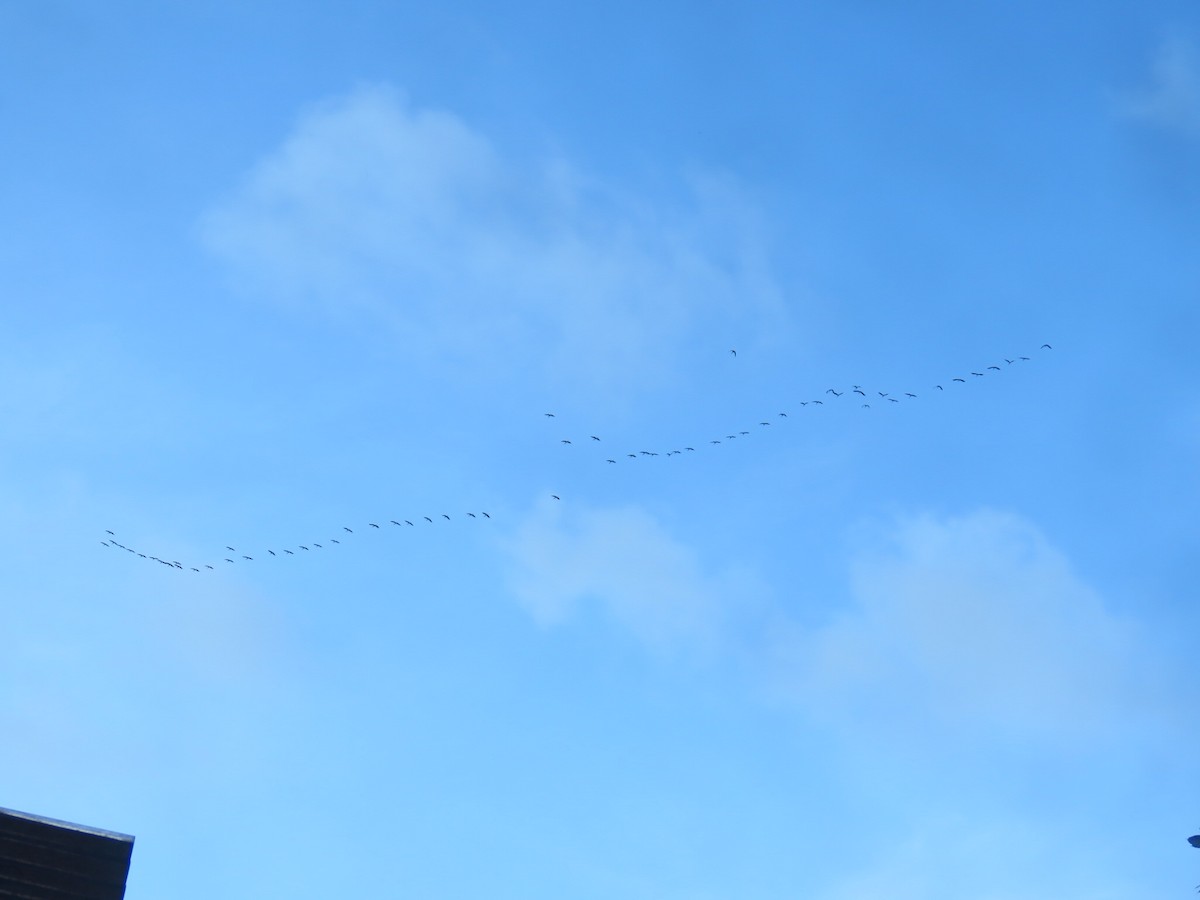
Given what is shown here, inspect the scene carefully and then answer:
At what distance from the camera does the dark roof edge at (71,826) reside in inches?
1275

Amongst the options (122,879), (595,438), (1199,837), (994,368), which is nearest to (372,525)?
(595,438)

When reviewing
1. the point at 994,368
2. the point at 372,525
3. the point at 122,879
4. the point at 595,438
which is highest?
the point at 994,368

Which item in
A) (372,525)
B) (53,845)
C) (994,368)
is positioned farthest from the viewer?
(994,368)

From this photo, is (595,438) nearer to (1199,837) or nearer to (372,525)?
Answer: (372,525)

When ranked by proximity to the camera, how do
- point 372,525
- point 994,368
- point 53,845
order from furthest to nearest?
point 994,368 → point 372,525 → point 53,845

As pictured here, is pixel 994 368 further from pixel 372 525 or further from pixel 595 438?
pixel 372 525

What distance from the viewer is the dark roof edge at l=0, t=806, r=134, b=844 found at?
1275 inches

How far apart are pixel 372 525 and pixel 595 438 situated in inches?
311

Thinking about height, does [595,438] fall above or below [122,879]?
above

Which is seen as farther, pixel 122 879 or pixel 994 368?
pixel 994 368

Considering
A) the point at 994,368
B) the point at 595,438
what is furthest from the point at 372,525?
the point at 994,368

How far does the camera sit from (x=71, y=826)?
1293 inches

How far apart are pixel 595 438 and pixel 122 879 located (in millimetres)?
19287

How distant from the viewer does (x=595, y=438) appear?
41.8 meters
